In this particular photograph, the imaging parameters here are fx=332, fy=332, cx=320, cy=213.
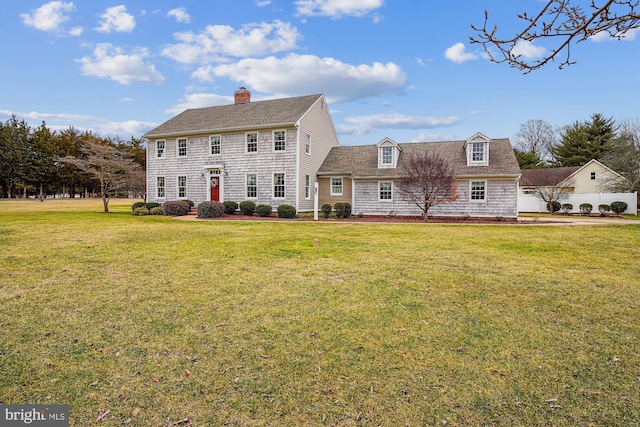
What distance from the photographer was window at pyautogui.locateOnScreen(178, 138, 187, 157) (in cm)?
2406

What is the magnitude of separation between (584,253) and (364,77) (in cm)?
1744

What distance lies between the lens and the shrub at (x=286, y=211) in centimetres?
1975

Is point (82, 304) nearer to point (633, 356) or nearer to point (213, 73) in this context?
point (633, 356)

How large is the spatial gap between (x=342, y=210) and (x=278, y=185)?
177 inches

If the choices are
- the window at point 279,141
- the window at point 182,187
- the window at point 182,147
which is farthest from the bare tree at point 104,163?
the window at point 279,141

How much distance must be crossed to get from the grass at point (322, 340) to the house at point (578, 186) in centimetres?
2382

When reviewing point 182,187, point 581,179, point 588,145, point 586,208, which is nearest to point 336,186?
point 182,187

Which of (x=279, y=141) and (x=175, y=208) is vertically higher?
(x=279, y=141)

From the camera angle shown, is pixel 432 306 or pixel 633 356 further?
pixel 432 306

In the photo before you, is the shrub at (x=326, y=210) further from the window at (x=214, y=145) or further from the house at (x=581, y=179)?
the house at (x=581, y=179)

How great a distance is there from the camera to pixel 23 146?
49156 millimetres

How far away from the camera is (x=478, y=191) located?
19.9m

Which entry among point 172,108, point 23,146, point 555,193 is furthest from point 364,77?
point 23,146

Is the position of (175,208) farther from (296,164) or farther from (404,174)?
(404,174)
